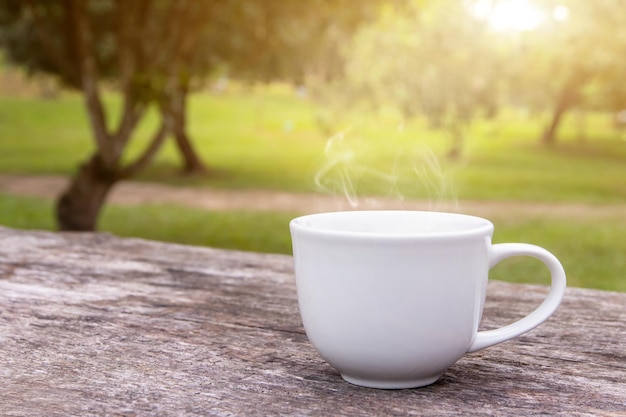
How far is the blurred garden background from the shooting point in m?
6.08

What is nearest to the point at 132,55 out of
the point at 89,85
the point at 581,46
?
the point at 89,85

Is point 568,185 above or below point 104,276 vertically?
below

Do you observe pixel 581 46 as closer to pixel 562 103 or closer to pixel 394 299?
pixel 394 299

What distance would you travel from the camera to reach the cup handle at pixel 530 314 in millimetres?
859

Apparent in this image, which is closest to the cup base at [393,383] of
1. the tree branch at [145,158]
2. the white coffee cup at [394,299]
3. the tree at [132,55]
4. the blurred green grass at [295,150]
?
the white coffee cup at [394,299]

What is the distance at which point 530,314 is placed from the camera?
868mm

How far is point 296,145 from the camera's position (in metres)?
22.1

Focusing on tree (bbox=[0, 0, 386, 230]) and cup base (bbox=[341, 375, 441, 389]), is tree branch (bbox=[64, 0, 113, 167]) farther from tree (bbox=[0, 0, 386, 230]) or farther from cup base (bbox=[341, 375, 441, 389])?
cup base (bbox=[341, 375, 441, 389])

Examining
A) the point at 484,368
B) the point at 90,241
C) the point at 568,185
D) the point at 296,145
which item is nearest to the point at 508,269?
the point at 90,241

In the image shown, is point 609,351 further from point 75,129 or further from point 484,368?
point 75,129

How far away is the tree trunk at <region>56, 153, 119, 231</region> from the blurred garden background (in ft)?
0.06

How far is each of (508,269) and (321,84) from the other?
35.2 ft

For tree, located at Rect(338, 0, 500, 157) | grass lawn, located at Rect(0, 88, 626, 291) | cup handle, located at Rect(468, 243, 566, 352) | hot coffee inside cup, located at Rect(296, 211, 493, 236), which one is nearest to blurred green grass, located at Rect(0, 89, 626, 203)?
grass lawn, located at Rect(0, 88, 626, 291)

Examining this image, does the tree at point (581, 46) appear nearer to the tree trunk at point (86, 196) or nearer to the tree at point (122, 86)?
the tree at point (122, 86)
